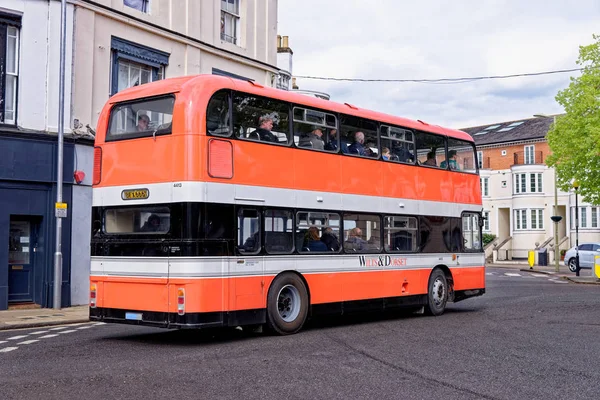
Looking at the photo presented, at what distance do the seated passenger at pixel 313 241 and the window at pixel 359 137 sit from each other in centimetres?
176

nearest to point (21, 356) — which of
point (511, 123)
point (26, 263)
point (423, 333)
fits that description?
point (423, 333)

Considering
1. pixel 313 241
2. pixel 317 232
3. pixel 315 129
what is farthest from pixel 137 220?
pixel 315 129

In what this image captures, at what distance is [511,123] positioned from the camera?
7025cm

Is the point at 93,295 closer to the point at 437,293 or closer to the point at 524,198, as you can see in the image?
the point at 437,293

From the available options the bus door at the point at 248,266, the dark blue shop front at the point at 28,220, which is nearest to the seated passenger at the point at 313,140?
the bus door at the point at 248,266

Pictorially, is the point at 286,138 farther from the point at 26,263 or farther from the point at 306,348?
the point at 26,263

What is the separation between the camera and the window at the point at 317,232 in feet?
44.1

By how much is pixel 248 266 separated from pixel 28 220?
889 cm

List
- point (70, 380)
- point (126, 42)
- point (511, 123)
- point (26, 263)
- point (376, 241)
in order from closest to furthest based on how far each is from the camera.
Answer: point (70, 380) → point (376, 241) → point (26, 263) → point (126, 42) → point (511, 123)

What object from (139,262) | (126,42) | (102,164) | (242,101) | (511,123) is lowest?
(139,262)

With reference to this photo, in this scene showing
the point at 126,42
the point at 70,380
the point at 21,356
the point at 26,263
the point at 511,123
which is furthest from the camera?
the point at 511,123

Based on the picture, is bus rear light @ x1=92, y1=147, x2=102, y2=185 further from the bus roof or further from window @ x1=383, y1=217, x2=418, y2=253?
window @ x1=383, y1=217, x2=418, y2=253

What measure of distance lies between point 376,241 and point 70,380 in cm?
807

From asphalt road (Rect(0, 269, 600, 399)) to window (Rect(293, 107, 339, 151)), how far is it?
3346 millimetres
